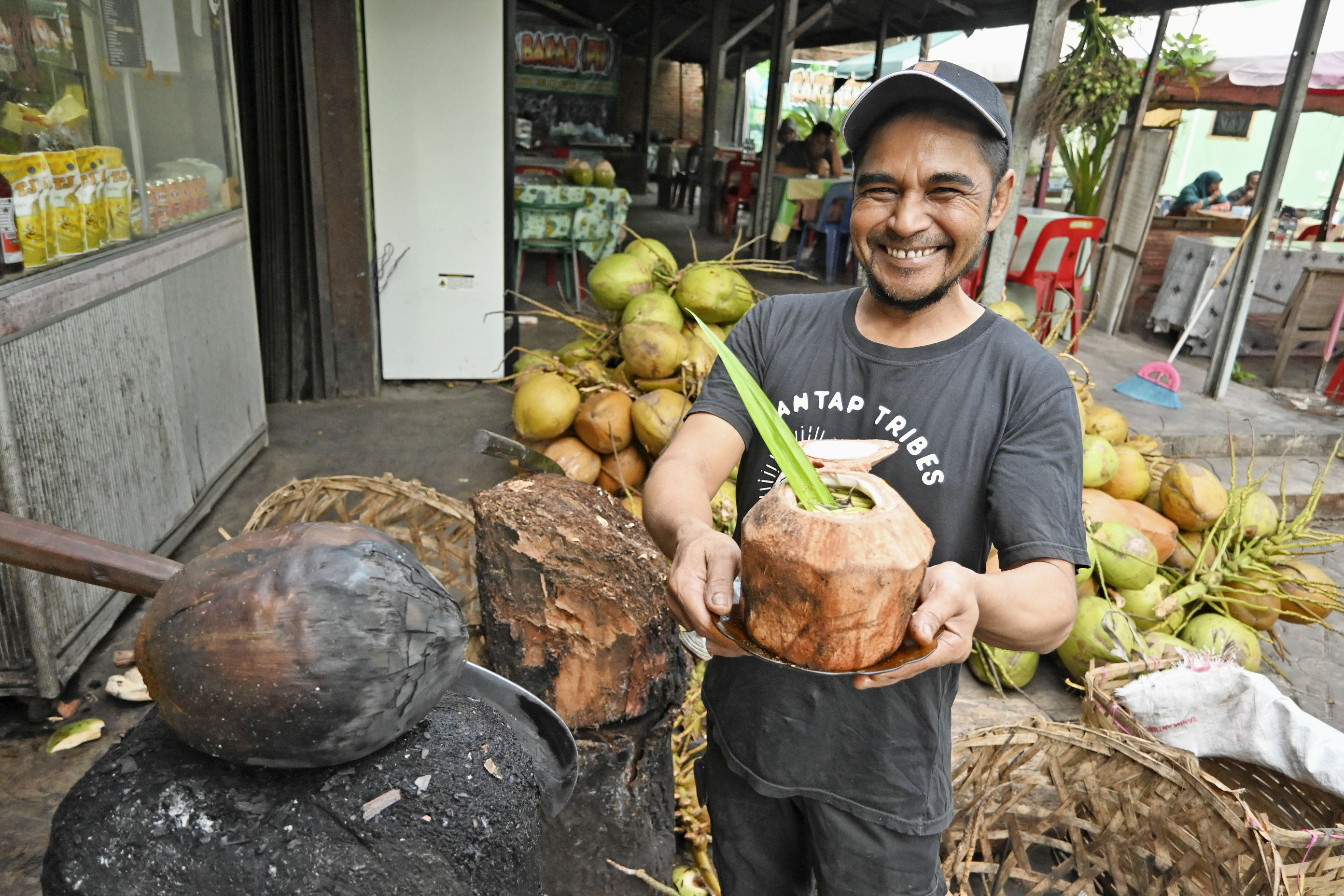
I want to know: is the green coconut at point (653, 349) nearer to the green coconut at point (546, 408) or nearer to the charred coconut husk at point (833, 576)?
the green coconut at point (546, 408)

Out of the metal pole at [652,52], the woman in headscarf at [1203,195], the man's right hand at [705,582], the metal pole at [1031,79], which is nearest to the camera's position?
the man's right hand at [705,582]

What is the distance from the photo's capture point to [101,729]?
236cm

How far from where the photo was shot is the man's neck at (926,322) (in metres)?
1.31

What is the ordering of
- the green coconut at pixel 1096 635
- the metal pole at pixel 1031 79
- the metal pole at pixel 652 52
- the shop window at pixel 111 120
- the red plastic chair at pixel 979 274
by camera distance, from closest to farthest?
1. the shop window at pixel 111 120
2. the green coconut at pixel 1096 635
3. the metal pole at pixel 1031 79
4. the red plastic chair at pixel 979 274
5. the metal pole at pixel 652 52

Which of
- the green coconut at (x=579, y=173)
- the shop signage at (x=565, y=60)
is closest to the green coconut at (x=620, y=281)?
the green coconut at (x=579, y=173)

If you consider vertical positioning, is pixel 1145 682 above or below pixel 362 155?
below

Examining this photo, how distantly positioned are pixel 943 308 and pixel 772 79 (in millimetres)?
8601

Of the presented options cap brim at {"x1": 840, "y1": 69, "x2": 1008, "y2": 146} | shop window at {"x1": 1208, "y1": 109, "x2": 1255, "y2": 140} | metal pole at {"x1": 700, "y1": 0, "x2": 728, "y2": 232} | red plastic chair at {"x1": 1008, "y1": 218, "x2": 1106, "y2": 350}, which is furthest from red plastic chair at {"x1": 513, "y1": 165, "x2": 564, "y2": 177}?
shop window at {"x1": 1208, "y1": 109, "x2": 1255, "y2": 140}

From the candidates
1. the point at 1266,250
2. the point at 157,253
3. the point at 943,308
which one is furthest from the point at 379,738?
the point at 1266,250

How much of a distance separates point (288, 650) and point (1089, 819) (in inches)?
85.1

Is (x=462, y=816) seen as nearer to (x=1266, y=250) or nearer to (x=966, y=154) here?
(x=966, y=154)

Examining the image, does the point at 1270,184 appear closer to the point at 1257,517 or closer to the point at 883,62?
the point at 1257,517

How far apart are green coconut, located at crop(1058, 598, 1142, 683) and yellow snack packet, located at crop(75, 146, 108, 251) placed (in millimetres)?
3517

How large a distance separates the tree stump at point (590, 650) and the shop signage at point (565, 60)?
15.8 meters
